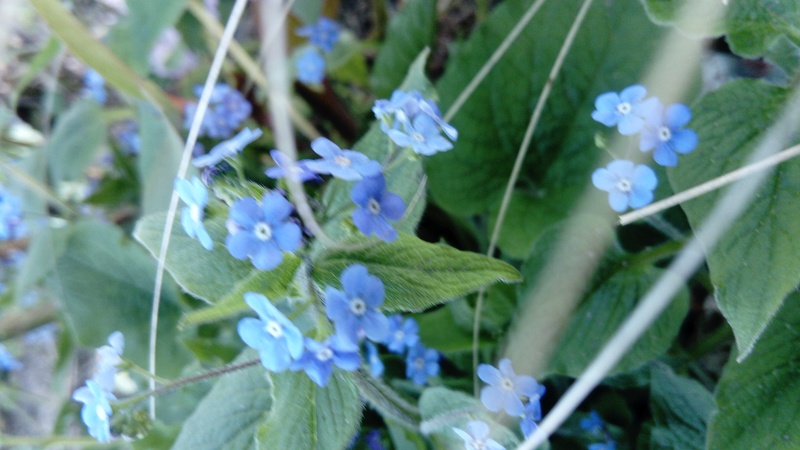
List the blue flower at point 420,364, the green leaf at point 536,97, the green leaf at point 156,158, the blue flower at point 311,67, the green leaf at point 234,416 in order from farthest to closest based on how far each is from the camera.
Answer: the blue flower at point 311,67
the green leaf at point 156,158
the green leaf at point 536,97
the blue flower at point 420,364
the green leaf at point 234,416

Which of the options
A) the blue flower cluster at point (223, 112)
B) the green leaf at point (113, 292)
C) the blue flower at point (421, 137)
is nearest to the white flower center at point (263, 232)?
the blue flower at point (421, 137)

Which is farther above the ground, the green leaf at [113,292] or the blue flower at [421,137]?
the blue flower at [421,137]

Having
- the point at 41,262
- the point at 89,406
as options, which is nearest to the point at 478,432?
the point at 89,406

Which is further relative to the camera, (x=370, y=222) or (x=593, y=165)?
(x=593, y=165)

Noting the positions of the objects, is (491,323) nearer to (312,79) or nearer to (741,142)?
(741,142)

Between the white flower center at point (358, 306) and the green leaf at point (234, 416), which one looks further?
the green leaf at point (234, 416)

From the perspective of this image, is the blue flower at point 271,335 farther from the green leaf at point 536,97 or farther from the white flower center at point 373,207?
the green leaf at point 536,97

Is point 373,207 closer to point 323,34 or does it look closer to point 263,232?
point 263,232
